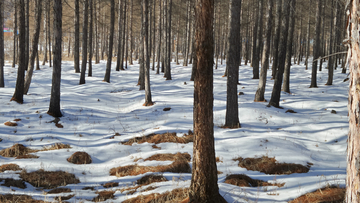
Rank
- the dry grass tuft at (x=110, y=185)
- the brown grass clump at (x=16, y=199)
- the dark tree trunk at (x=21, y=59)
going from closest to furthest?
the brown grass clump at (x=16, y=199)
the dry grass tuft at (x=110, y=185)
the dark tree trunk at (x=21, y=59)

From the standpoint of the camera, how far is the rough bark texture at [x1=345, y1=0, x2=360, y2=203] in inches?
103

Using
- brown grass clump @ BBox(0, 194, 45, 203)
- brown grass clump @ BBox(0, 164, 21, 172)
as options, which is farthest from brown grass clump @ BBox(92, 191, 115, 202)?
brown grass clump @ BBox(0, 164, 21, 172)

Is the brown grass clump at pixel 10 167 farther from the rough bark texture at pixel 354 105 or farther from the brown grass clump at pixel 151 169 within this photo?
the rough bark texture at pixel 354 105

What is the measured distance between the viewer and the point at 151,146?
27.5ft

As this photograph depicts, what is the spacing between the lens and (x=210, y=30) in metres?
4.02

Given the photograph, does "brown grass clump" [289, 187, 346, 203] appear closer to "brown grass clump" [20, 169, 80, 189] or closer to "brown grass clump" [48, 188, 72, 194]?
"brown grass clump" [48, 188, 72, 194]

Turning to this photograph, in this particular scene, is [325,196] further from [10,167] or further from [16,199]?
[10,167]

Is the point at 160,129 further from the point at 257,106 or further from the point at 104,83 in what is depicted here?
the point at 104,83

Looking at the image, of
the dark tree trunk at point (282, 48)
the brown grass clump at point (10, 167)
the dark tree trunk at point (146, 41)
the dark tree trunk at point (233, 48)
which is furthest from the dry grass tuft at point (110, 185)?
the dark tree trunk at point (282, 48)

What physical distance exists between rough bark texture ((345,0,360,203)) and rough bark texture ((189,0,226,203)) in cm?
186

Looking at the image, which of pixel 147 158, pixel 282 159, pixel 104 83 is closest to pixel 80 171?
pixel 147 158

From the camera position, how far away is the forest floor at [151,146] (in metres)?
5.27

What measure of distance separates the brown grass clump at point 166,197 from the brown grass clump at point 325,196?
1884mm

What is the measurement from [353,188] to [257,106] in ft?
30.9
